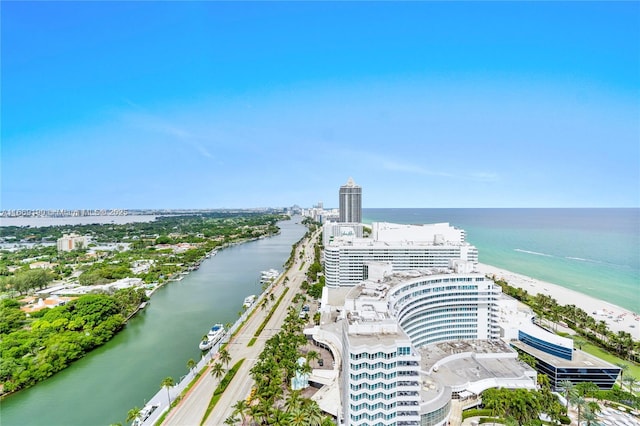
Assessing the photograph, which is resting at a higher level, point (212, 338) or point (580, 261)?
point (580, 261)

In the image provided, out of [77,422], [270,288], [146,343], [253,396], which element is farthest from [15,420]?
[270,288]

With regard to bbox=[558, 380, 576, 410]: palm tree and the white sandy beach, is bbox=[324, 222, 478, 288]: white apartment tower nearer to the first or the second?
the white sandy beach

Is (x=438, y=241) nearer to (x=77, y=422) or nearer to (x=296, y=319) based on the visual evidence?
(x=296, y=319)

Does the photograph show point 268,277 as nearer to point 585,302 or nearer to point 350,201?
point 585,302

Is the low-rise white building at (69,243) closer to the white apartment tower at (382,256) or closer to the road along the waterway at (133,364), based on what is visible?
the road along the waterway at (133,364)

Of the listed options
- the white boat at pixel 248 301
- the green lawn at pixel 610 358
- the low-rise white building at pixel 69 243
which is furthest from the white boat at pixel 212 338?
the low-rise white building at pixel 69 243

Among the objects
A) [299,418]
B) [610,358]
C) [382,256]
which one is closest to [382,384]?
[299,418]
